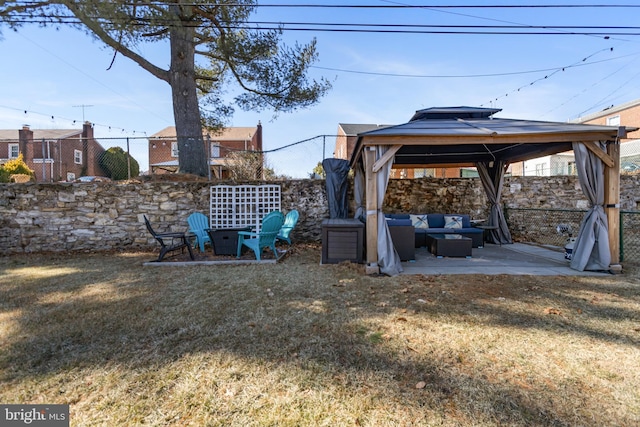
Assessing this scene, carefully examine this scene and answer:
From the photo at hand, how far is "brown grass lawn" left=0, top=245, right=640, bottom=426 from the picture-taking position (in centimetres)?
166

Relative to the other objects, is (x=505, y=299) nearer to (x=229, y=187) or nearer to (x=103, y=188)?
(x=229, y=187)

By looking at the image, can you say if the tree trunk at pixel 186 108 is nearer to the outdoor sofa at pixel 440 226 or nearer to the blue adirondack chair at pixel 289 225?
the blue adirondack chair at pixel 289 225

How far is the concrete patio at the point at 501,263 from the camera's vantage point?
15.6ft

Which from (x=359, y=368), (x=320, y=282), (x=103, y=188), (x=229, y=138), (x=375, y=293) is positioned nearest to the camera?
(x=359, y=368)

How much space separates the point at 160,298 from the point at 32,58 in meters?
8.07

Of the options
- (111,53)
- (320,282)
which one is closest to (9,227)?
(111,53)

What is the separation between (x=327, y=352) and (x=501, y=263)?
4435mm

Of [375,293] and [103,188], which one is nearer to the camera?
[375,293]

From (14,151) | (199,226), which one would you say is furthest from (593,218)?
(14,151)

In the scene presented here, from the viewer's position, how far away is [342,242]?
534 cm

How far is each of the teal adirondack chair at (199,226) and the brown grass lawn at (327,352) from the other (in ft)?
8.04

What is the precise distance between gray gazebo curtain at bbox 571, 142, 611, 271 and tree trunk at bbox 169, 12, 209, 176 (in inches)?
310

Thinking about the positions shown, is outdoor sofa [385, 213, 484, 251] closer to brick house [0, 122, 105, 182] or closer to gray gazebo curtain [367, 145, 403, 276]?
gray gazebo curtain [367, 145, 403, 276]

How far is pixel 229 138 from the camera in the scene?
23.3 m
